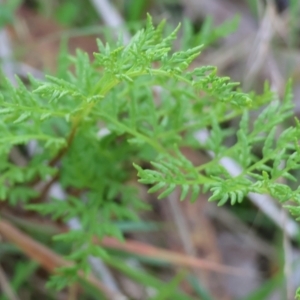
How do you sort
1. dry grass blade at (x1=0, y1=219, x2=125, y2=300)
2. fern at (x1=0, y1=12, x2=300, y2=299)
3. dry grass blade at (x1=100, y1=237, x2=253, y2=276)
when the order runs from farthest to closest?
dry grass blade at (x1=100, y1=237, x2=253, y2=276)
dry grass blade at (x1=0, y1=219, x2=125, y2=300)
fern at (x1=0, y1=12, x2=300, y2=299)

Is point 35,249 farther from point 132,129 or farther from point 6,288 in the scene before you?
point 132,129

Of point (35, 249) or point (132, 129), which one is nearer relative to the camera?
point (132, 129)

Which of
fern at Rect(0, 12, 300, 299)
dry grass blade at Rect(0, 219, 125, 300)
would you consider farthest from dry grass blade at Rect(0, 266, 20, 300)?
fern at Rect(0, 12, 300, 299)

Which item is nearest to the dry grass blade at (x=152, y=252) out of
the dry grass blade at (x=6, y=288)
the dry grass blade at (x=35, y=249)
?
the dry grass blade at (x=35, y=249)

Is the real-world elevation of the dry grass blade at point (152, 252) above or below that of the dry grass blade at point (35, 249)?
below

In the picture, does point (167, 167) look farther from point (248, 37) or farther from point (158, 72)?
point (248, 37)

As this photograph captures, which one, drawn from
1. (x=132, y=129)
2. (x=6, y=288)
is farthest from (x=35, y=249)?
(x=132, y=129)

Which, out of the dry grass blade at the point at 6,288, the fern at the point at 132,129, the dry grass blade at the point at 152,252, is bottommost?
the dry grass blade at the point at 152,252

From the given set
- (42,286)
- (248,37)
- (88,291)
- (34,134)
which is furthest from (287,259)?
(248,37)

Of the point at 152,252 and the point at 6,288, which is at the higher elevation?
the point at 6,288

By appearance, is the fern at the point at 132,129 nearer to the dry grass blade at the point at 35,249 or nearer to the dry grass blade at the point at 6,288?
the dry grass blade at the point at 35,249

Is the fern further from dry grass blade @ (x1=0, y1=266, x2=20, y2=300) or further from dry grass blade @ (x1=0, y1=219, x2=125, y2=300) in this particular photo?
dry grass blade @ (x1=0, y1=266, x2=20, y2=300)
